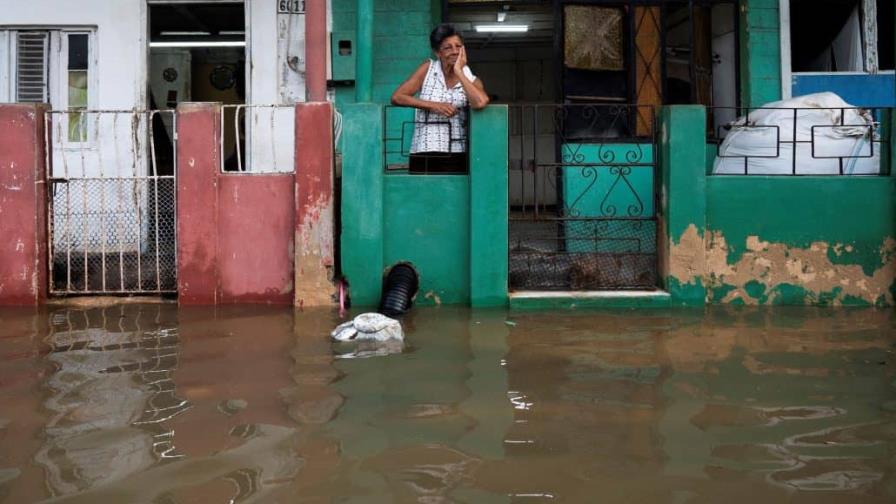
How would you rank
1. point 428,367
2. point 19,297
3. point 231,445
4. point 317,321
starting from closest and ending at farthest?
1. point 231,445
2. point 428,367
3. point 317,321
4. point 19,297

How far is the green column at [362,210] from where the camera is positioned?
20.9ft

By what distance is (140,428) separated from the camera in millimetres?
3189

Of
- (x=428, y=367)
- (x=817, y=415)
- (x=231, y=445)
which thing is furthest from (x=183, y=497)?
(x=817, y=415)

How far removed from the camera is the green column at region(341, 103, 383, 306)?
6.36 meters

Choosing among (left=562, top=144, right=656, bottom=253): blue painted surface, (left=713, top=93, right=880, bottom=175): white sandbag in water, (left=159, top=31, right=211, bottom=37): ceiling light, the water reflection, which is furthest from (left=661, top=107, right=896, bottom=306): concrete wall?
(left=159, top=31, right=211, bottom=37): ceiling light

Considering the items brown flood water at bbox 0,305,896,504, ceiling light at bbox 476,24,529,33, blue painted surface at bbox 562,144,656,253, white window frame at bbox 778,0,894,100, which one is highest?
ceiling light at bbox 476,24,529,33

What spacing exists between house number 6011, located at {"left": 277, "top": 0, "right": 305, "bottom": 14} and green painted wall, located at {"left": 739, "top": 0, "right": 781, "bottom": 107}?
4.55 metres

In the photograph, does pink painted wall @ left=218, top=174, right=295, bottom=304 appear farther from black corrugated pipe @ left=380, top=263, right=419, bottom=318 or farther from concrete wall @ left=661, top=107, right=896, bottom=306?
concrete wall @ left=661, top=107, right=896, bottom=306

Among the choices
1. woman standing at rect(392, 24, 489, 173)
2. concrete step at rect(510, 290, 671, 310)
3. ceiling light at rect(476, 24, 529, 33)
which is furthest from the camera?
ceiling light at rect(476, 24, 529, 33)

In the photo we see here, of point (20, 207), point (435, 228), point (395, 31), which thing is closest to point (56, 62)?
point (20, 207)

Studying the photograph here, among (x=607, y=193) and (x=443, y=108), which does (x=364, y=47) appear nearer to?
(x=443, y=108)

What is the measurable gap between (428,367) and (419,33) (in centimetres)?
515

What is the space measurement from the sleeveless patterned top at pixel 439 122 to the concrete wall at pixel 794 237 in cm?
158

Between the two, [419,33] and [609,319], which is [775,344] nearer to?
[609,319]
